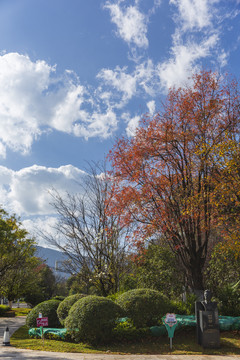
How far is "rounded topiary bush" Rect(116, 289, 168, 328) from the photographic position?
10.9 meters

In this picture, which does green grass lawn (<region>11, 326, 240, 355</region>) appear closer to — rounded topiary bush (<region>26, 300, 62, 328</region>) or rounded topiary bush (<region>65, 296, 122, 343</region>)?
rounded topiary bush (<region>65, 296, 122, 343</region>)

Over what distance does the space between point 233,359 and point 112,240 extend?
9528 mm

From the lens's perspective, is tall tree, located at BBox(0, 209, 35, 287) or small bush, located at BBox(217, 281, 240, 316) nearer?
small bush, located at BBox(217, 281, 240, 316)

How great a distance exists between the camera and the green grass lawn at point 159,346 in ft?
31.5

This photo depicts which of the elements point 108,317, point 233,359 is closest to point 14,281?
point 108,317

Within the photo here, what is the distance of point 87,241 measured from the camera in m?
17.4

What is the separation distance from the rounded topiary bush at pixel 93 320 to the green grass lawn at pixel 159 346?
0.32 metres

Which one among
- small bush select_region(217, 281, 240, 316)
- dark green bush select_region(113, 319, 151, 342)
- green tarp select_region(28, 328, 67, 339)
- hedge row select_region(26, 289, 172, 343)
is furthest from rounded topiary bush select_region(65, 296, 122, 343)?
small bush select_region(217, 281, 240, 316)

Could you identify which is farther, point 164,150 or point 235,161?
point 164,150

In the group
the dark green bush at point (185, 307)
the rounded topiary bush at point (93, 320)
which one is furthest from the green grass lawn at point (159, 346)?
the dark green bush at point (185, 307)

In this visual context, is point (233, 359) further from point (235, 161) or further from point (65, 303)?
point (65, 303)

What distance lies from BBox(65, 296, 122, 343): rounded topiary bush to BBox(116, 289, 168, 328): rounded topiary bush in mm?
391

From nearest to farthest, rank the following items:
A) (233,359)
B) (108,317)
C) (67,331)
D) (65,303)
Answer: (233,359)
(108,317)
(67,331)
(65,303)

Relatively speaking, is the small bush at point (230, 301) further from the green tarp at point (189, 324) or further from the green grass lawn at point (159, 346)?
the green grass lawn at point (159, 346)
